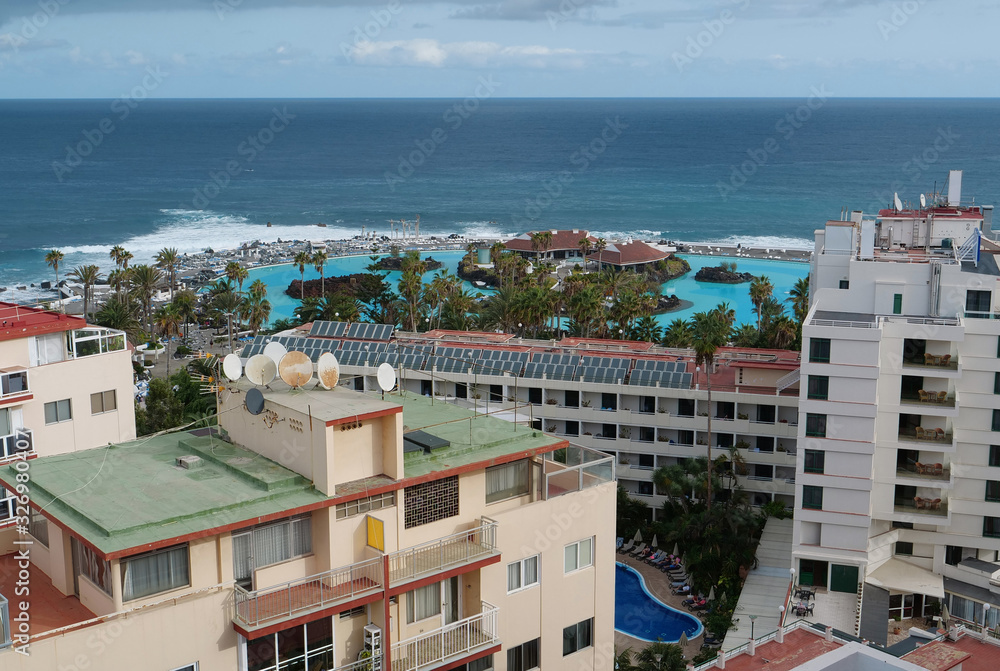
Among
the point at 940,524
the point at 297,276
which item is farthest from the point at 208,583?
the point at 297,276

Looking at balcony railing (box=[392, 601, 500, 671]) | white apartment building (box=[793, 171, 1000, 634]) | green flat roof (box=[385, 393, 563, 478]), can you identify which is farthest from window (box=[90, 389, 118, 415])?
white apartment building (box=[793, 171, 1000, 634])

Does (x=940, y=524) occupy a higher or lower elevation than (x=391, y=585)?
lower

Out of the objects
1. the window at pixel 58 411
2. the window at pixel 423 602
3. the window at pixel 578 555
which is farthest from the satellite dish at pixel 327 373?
the window at pixel 58 411

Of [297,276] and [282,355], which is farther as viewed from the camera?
[297,276]

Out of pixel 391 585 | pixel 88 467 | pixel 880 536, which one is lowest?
pixel 880 536

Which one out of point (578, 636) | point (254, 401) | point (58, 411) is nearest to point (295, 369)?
point (254, 401)

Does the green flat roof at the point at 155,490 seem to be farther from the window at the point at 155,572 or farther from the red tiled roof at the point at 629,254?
the red tiled roof at the point at 629,254

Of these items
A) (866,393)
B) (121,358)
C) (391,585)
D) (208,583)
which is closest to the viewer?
(208,583)

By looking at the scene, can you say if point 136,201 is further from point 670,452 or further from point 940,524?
point 940,524
